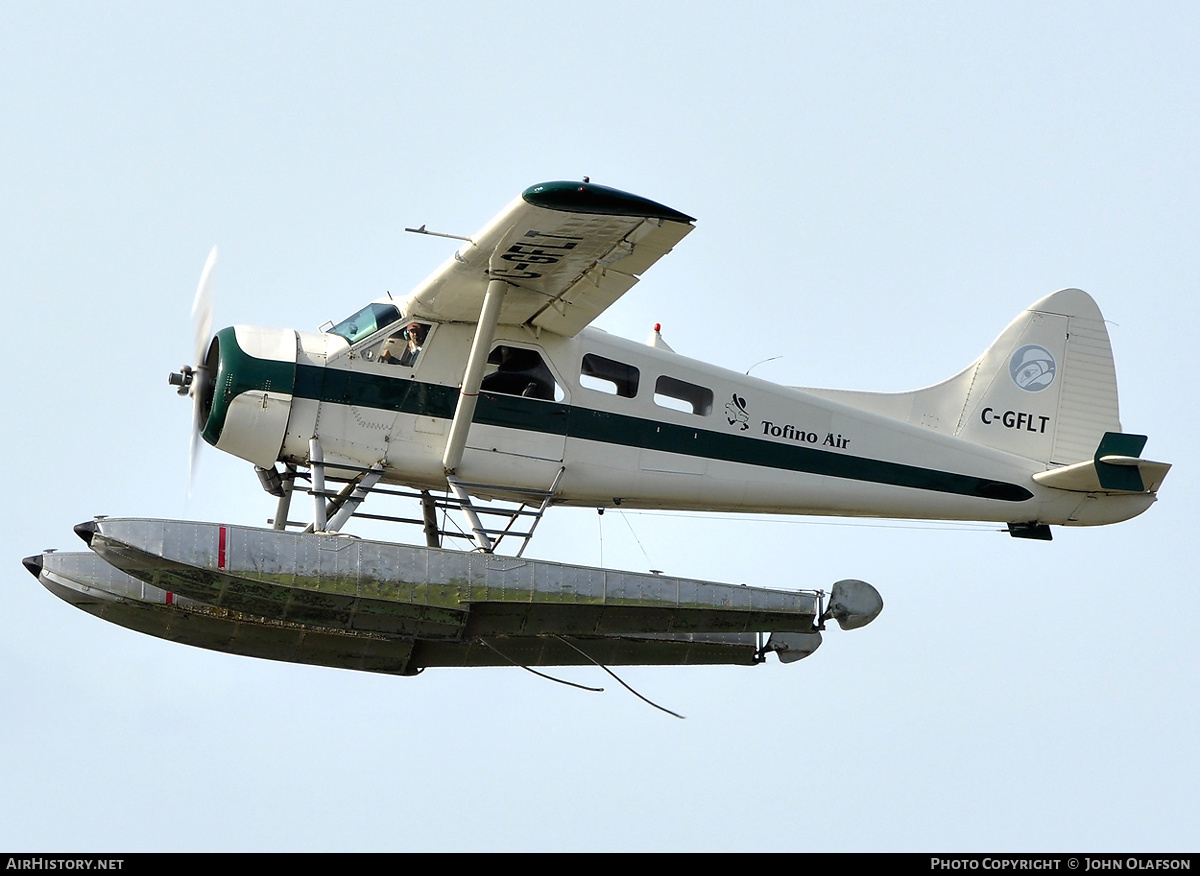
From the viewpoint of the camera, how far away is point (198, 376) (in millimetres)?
14977

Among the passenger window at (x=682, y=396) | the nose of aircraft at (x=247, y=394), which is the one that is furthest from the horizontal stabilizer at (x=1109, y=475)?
the nose of aircraft at (x=247, y=394)

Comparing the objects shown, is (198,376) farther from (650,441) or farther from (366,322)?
(650,441)

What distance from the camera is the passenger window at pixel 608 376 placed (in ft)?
51.4

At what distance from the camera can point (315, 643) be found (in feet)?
51.5

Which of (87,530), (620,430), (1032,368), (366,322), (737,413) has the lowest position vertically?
(87,530)

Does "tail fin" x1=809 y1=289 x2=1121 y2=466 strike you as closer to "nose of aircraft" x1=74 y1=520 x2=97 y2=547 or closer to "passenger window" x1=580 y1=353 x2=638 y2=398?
"passenger window" x1=580 y1=353 x2=638 y2=398

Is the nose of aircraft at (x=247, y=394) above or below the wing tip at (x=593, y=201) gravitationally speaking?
below

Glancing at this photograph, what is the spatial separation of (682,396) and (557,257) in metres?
2.20

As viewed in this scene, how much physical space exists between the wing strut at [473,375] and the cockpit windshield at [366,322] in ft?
2.71

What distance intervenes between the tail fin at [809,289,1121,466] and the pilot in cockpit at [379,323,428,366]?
4.25 meters

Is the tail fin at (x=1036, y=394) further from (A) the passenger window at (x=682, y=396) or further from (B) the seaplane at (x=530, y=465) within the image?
(A) the passenger window at (x=682, y=396)

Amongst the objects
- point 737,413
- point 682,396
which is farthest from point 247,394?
point 737,413
